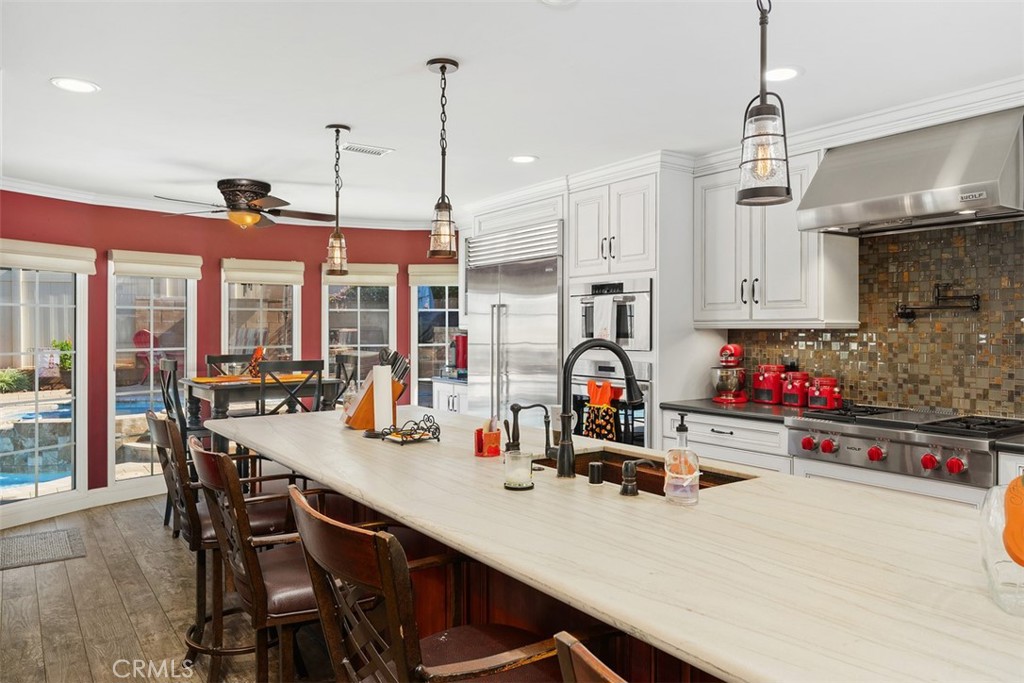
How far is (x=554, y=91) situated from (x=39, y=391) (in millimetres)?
4424

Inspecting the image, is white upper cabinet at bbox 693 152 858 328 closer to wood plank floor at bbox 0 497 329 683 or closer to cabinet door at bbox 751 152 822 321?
cabinet door at bbox 751 152 822 321

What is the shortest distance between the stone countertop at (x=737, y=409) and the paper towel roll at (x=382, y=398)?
74.7 inches

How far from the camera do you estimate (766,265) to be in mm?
4059

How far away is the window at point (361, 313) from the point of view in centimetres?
695

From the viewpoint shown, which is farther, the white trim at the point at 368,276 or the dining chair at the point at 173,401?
the white trim at the point at 368,276

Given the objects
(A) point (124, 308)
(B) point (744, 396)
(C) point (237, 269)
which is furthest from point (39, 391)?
(B) point (744, 396)

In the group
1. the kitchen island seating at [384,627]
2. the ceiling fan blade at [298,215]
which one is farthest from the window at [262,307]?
the kitchen island seating at [384,627]

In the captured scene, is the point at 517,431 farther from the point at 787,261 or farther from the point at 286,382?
the point at 286,382

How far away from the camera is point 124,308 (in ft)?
18.9

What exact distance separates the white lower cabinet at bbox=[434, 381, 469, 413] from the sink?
3570 mm

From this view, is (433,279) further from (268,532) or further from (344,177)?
(268,532)

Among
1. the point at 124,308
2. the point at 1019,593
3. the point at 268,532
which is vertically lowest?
the point at 268,532

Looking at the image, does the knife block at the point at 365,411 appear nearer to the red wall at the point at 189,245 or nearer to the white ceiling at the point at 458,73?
the white ceiling at the point at 458,73

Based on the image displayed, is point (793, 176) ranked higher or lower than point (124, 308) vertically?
higher
